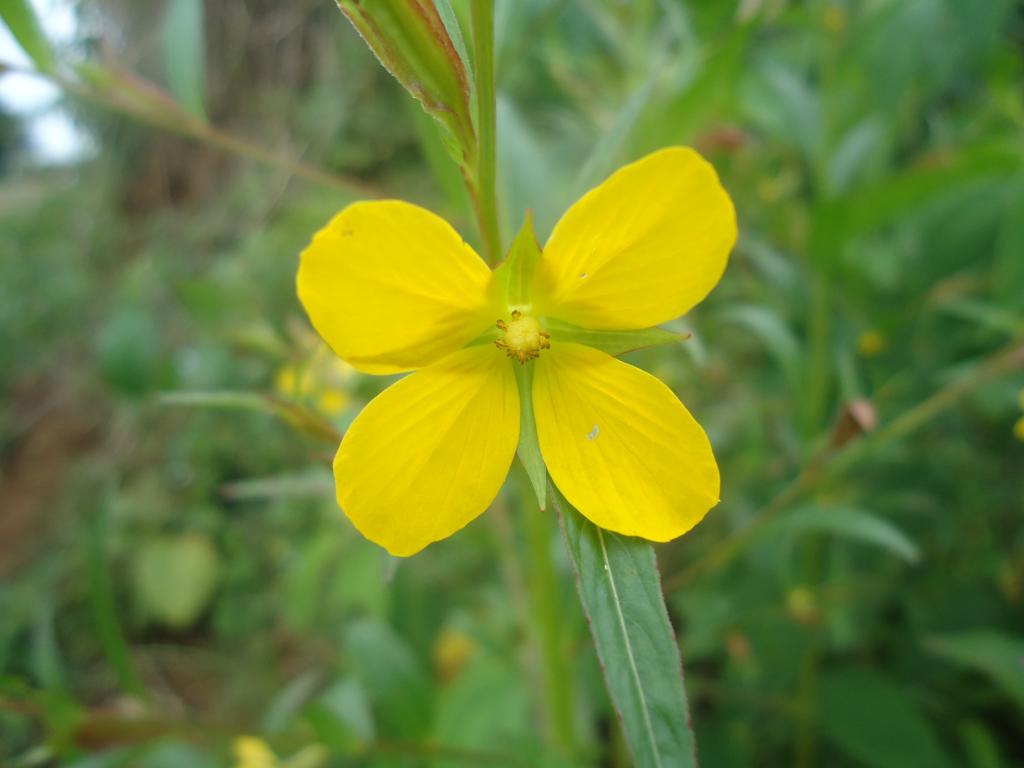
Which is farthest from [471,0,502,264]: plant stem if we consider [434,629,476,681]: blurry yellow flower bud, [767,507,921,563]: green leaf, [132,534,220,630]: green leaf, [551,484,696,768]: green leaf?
[132,534,220,630]: green leaf

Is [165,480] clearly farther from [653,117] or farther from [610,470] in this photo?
[610,470]

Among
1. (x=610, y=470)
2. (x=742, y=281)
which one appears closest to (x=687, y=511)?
(x=610, y=470)

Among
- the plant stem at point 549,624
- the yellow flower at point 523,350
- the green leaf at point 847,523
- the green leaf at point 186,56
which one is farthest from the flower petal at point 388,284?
the green leaf at point 186,56

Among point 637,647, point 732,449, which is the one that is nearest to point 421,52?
point 637,647

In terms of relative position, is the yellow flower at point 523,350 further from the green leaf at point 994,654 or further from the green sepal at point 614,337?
the green leaf at point 994,654

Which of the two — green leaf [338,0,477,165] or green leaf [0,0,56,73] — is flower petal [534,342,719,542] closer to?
green leaf [338,0,477,165]

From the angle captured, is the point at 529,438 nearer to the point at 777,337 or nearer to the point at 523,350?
the point at 523,350
